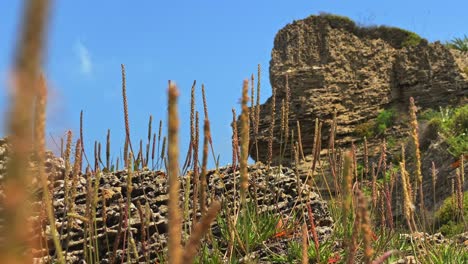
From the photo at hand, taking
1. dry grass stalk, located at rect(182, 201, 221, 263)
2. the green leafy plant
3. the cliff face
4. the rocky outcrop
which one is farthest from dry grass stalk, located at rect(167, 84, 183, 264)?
the cliff face

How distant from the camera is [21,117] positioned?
0.23 m

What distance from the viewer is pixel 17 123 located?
0.23m

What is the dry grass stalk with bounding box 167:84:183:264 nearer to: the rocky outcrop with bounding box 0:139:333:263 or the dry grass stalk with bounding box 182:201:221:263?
the dry grass stalk with bounding box 182:201:221:263

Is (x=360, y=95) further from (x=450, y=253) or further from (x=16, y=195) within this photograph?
(x=16, y=195)

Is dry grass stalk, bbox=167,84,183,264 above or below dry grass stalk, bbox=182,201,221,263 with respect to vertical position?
above

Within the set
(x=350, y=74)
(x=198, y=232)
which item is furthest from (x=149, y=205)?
(x=350, y=74)

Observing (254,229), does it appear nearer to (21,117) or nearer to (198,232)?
(198,232)

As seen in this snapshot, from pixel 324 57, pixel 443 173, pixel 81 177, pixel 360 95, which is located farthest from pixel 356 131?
pixel 81 177

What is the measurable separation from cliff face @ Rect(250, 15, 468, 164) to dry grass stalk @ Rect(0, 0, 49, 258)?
14242 mm

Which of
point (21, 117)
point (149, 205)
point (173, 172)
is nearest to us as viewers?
point (21, 117)

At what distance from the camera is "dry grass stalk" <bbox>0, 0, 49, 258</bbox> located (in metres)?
0.22

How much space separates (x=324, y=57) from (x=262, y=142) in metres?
3.71

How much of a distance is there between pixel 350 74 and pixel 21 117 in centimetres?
1686

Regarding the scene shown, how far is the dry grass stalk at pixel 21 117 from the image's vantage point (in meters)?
0.22
